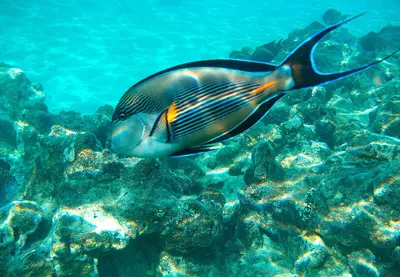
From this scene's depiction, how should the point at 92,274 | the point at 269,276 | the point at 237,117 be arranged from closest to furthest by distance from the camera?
the point at 237,117 → the point at 92,274 → the point at 269,276

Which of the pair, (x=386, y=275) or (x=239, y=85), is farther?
(x=386, y=275)

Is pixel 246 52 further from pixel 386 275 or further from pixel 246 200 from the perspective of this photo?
pixel 386 275

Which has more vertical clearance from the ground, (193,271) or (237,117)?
(237,117)

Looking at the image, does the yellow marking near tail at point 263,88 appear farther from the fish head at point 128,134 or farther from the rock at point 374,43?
the rock at point 374,43

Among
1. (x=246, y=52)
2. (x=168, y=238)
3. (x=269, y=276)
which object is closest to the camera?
(x=168, y=238)

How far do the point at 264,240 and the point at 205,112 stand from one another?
378 centimetres

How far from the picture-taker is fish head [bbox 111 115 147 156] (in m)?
0.95

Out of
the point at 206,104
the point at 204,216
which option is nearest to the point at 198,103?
the point at 206,104

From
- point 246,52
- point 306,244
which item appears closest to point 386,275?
point 306,244

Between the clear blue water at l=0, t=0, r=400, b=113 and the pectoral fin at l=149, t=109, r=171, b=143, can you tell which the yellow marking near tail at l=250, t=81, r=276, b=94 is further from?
the clear blue water at l=0, t=0, r=400, b=113

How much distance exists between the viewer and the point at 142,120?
964 millimetres

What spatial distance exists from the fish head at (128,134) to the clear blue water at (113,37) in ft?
53.6

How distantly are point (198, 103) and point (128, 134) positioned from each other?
10.9 inches

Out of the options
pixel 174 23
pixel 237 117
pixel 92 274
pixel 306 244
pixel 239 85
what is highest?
pixel 174 23
